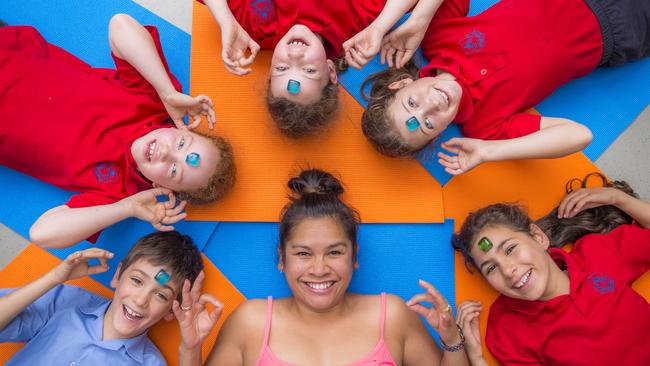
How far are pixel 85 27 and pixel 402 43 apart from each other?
1.63 metres

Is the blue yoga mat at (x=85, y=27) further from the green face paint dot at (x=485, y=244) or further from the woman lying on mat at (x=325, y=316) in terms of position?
the green face paint dot at (x=485, y=244)

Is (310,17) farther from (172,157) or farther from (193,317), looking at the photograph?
(193,317)

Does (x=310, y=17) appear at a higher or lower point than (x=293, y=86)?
higher

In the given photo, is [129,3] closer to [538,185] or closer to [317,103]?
[317,103]

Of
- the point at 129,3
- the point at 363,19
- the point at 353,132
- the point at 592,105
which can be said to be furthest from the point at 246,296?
the point at 592,105

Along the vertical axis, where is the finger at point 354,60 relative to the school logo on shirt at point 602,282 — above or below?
above

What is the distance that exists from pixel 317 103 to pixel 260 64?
521 mm

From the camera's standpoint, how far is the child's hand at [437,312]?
1.92 meters

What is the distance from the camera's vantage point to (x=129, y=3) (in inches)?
97.8

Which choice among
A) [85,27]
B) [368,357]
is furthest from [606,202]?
[85,27]

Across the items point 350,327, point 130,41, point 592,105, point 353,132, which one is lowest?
point 350,327

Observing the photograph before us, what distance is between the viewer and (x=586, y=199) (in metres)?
2.31

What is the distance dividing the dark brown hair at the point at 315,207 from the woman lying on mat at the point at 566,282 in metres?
0.62

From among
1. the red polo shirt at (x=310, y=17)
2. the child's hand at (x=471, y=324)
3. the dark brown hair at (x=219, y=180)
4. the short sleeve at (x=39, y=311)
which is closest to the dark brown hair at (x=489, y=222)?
the child's hand at (x=471, y=324)
